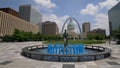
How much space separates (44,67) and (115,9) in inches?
6122

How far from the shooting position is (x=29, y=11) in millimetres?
178875

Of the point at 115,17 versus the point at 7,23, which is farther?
the point at 115,17

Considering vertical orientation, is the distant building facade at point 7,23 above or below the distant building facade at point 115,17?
below

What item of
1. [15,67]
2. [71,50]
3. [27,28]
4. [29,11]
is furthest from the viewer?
[29,11]

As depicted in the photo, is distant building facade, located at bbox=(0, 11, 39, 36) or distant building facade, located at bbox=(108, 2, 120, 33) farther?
distant building facade, located at bbox=(108, 2, 120, 33)

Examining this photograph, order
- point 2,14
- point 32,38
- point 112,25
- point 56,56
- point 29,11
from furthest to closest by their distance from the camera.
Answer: point 29,11
point 112,25
point 32,38
point 2,14
point 56,56

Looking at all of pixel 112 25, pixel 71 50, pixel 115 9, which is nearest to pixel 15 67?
pixel 71 50

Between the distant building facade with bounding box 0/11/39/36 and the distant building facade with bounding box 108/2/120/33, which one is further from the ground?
the distant building facade with bounding box 108/2/120/33

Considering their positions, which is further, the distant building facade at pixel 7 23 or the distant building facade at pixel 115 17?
the distant building facade at pixel 115 17

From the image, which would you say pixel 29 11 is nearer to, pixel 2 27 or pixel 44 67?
pixel 2 27

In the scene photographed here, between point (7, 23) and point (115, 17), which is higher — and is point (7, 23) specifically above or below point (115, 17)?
below

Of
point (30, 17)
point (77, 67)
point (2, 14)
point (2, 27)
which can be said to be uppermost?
point (30, 17)

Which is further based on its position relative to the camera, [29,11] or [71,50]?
[29,11]

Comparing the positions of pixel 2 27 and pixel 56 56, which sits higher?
pixel 2 27
